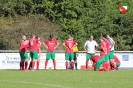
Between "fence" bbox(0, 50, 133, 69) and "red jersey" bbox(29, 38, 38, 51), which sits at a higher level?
"red jersey" bbox(29, 38, 38, 51)

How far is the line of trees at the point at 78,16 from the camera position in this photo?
63.2 m

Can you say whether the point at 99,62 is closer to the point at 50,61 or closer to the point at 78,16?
the point at 50,61

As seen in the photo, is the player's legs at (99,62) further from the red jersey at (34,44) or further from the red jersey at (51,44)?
the red jersey at (51,44)

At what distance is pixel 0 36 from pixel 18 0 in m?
11.5

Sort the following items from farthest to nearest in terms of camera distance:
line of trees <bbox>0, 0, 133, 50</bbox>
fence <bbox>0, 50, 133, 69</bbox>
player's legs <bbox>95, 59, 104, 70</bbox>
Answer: line of trees <bbox>0, 0, 133, 50</bbox> → fence <bbox>0, 50, 133, 69</bbox> → player's legs <bbox>95, 59, 104, 70</bbox>

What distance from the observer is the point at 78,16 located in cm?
6550

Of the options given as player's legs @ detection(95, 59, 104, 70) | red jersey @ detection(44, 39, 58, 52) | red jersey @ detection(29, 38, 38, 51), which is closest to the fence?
→ red jersey @ detection(44, 39, 58, 52)

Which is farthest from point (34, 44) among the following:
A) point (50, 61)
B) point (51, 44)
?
point (50, 61)

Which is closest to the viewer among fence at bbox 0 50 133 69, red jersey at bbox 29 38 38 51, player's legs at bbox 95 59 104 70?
player's legs at bbox 95 59 104 70

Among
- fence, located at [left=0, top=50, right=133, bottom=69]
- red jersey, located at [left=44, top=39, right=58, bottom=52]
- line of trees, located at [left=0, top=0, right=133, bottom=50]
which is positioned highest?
line of trees, located at [left=0, top=0, right=133, bottom=50]

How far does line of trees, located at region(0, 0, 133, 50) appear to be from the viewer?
63.2 meters

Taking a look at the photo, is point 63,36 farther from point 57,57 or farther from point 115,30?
point 57,57

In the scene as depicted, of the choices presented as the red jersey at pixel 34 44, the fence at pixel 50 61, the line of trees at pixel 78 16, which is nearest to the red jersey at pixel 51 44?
the red jersey at pixel 34 44

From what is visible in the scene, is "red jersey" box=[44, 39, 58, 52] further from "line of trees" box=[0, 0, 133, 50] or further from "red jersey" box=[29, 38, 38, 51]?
"line of trees" box=[0, 0, 133, 50]
